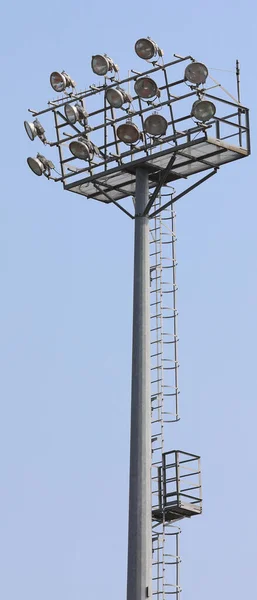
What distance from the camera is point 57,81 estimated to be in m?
48.2

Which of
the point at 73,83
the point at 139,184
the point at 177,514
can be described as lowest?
Answer: the point at 177,514

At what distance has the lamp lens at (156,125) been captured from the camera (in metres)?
44.8

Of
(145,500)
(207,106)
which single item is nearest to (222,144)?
(207,106)

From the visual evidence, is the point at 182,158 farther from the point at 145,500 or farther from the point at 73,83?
the point at 145,500

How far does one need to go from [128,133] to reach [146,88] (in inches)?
45.2

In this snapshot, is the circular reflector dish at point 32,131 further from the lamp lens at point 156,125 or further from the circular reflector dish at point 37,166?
the lamp lens at point 156,125

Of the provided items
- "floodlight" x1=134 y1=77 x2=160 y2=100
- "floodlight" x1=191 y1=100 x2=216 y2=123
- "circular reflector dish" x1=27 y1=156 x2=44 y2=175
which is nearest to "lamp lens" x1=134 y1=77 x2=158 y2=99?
"floodlight" x1=134 y1=77 x2=160 y2=100

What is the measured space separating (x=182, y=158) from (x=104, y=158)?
195cm

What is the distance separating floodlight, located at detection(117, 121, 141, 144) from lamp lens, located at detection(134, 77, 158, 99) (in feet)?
2.44

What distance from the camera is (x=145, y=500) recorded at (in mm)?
43406

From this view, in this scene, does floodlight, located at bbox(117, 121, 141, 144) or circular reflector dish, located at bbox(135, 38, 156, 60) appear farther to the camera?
circular reflector dish, located at bbox(135, 38, 156, 60)

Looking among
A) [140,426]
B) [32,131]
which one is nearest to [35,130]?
[32,131]

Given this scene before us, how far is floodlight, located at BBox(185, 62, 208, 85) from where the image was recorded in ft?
147

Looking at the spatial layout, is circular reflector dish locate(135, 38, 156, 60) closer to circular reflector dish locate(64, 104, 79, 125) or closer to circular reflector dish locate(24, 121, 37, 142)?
circular reflector dish locate(64, 104, 79, 125)
